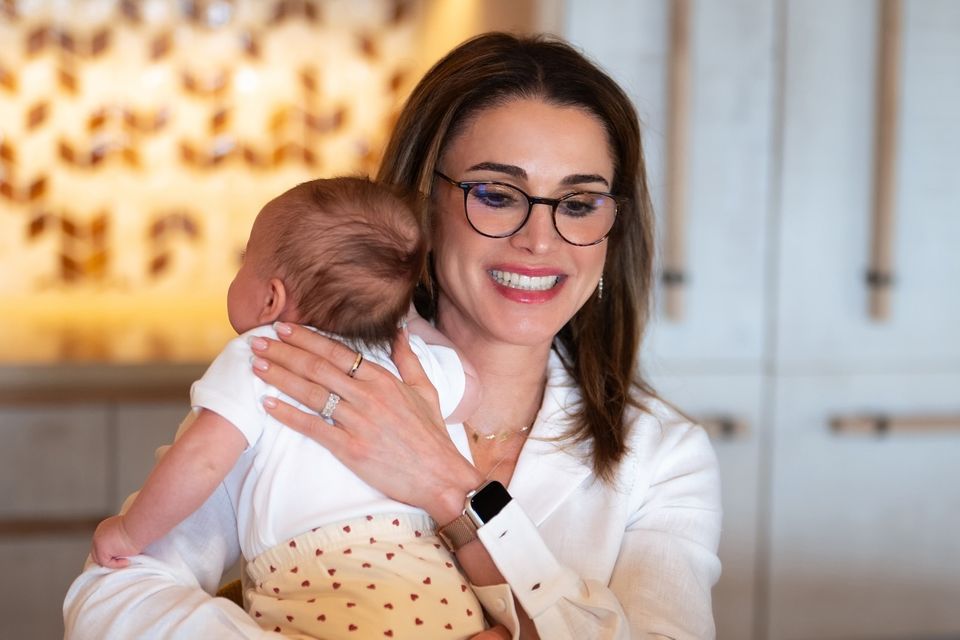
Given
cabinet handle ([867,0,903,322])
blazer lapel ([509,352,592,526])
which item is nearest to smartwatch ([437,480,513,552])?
blazer lapel ([509,352,592,526])

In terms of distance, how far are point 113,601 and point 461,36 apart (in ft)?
6.59

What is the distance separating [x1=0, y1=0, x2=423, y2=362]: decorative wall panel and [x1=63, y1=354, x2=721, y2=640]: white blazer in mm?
1603

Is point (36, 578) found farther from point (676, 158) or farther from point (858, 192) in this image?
point (858, 192)

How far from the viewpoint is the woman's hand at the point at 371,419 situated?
1.30 m

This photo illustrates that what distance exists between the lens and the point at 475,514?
1349mm

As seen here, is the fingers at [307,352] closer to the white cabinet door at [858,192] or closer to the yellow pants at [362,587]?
the yellow pants at [362,587]

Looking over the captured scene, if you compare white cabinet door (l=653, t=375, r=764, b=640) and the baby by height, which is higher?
the baby

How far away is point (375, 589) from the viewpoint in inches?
49.1

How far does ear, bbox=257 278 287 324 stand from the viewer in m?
1.32

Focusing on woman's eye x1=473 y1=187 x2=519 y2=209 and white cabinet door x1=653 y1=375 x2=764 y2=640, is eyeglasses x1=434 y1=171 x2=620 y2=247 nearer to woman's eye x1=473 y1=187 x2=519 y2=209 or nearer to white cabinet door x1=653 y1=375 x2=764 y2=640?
woman's eye x1=473 y1=187 x2=519 y2=209

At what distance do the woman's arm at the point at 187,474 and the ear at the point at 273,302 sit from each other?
0.47 ft

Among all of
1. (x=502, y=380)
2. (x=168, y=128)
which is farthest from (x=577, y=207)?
(x=168, y=128)

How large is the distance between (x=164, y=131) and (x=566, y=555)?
206 centimetres

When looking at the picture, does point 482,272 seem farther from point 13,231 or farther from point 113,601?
point 13,231
